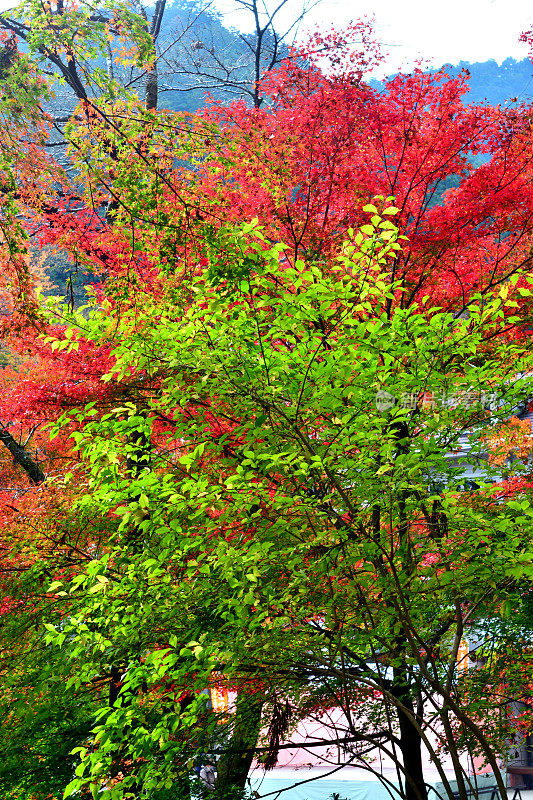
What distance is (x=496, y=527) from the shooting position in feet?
10.4

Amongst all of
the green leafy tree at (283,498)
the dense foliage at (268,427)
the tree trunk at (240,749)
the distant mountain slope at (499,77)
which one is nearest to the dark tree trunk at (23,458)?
the dense foliage at (268,427)

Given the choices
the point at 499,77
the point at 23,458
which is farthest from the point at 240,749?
the point at 499,77

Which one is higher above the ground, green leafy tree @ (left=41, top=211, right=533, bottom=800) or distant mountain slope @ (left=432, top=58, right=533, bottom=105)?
distant mountain slope @ (left=432, top=58, right=533, bottom=105)

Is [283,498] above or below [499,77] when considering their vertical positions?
below

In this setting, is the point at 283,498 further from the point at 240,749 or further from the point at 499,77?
the point at 499,77

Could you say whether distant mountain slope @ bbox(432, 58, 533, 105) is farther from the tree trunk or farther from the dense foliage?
the tree trunk

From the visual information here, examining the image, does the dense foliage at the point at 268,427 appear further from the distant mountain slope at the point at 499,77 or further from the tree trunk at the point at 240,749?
the distant mountain slope at the point at 499,77

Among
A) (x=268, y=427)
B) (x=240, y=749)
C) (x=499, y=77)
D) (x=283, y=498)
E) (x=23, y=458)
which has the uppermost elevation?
(x=499, y=77)

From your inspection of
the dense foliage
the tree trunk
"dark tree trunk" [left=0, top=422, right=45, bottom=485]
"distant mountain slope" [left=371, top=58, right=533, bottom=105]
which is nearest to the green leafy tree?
the dense foliage

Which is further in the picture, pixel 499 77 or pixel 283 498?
pixel 499 77

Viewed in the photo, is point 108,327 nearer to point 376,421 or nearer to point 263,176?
point 376,421

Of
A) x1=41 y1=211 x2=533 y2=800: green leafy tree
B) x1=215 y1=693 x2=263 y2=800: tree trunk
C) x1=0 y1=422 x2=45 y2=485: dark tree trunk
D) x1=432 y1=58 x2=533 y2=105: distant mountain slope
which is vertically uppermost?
x1=432 y1=58 x2=533 y2=105: distant mountain slope

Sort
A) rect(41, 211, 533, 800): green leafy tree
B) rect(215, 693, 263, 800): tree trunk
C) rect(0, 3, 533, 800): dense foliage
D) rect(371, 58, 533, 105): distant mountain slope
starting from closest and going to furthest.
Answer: rect(41, 211, 533, 800): green leafy tree
rect(0, 3, 533, 800): dense foliage
rect(215, 693, 263, 800): tree trunk
rect(371, 58, 533, 105): distant mountain slope

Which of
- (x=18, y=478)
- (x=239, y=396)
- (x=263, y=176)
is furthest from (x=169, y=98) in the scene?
(x=239, y=396)
